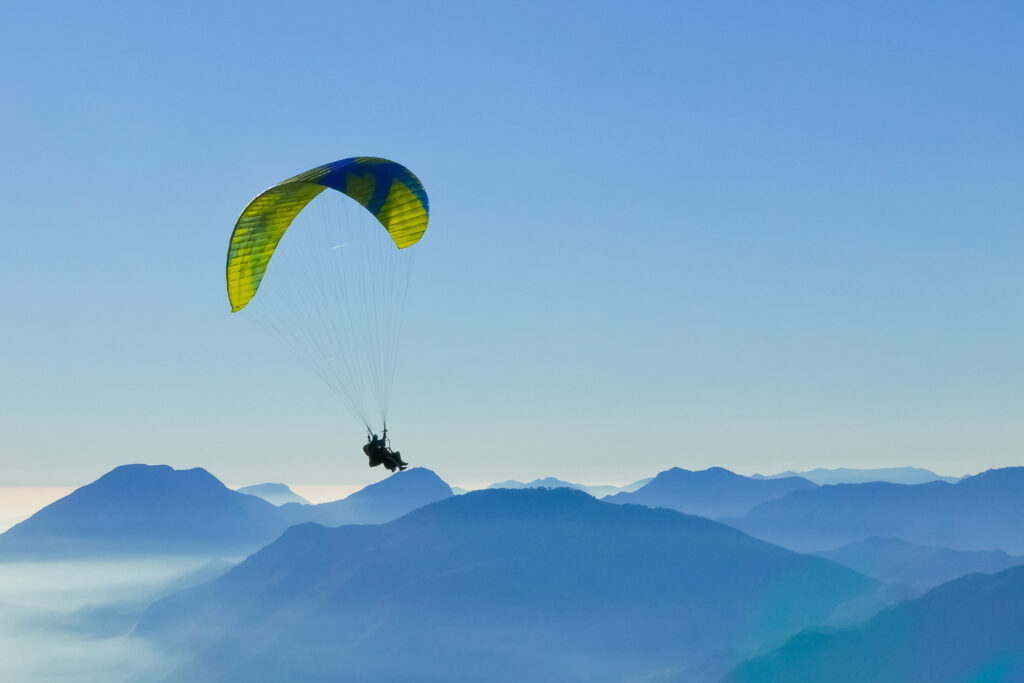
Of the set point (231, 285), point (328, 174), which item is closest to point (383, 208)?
point (328, 174)

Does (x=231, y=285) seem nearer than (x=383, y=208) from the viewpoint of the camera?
Yes

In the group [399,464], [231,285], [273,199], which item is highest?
[273,199]

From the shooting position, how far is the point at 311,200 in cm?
4672

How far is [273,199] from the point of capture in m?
44.8

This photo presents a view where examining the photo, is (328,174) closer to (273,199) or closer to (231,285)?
(273,199)

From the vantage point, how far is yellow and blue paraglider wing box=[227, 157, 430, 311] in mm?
44500

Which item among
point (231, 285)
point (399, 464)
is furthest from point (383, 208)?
point (399, 464)

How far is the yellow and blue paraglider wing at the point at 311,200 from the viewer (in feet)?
146

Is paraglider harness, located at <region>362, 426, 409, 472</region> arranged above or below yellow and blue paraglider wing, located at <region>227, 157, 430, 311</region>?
below

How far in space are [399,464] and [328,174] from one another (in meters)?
14.2

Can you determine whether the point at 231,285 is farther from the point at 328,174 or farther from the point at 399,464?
the point at 399,464

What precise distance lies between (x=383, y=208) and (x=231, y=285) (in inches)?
362

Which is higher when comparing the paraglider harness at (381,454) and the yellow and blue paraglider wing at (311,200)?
the yellow and blue paraglider wing at (311,200)

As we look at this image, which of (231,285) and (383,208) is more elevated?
(383,208)
